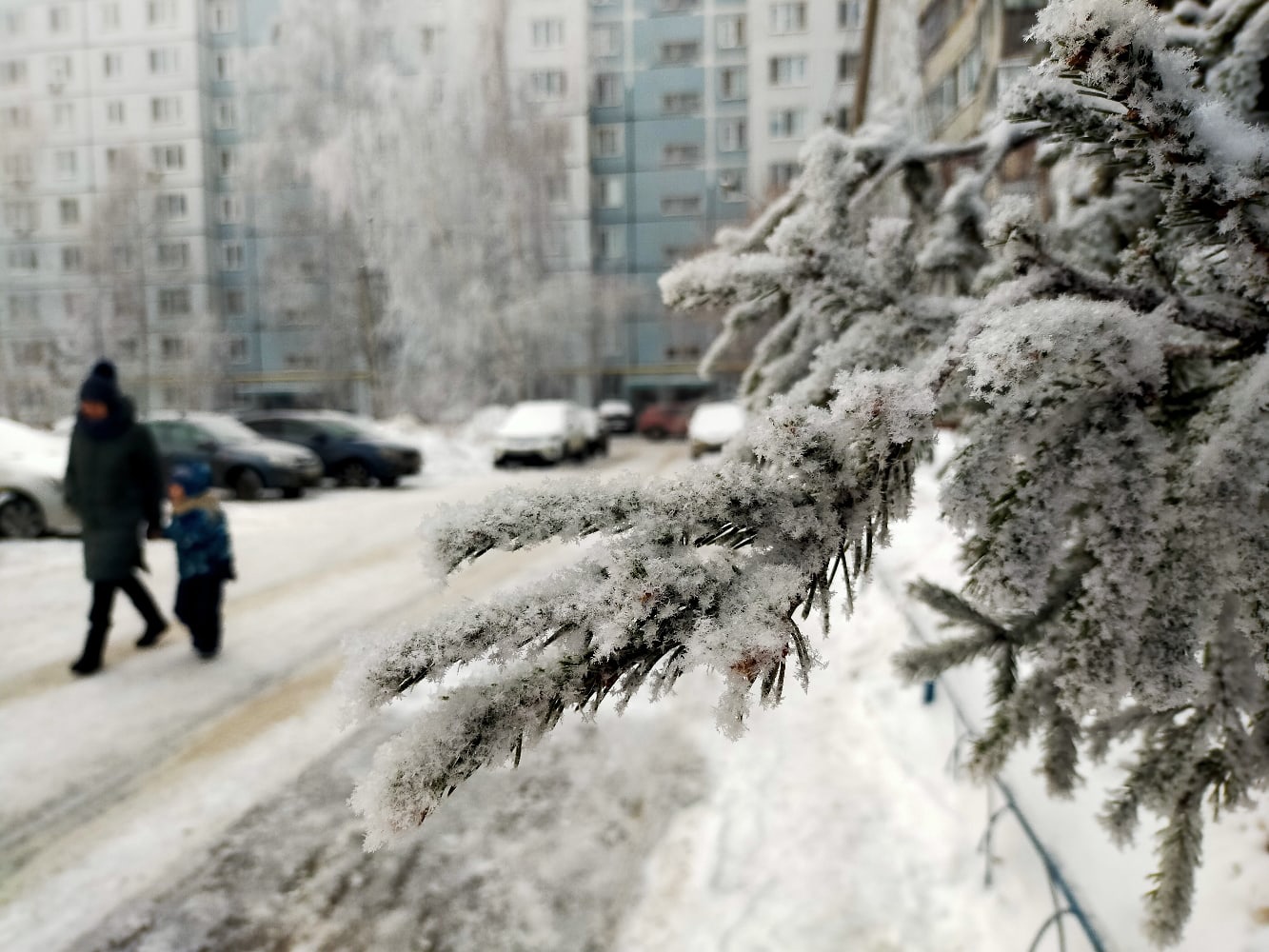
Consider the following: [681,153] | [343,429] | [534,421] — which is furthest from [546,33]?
[343,429]

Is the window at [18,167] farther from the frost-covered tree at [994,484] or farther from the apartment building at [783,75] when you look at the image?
the frost-covered tree at [994,484]

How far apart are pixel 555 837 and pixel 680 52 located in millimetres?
37100

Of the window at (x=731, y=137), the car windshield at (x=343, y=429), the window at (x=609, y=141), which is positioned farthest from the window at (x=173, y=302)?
the window at (x=731, y=137)

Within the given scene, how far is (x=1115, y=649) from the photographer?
982 millimetres

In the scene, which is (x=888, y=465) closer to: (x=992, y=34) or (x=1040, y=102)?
(x=1040, y=102)

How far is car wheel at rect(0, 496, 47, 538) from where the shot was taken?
9016mm

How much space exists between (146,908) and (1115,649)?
3011mm

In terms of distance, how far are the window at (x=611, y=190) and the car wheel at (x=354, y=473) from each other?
25.1 m

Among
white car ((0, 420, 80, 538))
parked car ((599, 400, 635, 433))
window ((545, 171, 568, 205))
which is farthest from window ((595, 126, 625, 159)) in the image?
white car ((0, 420, 80, 538))

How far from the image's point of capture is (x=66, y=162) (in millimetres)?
35625

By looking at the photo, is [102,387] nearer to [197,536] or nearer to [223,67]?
[197,536]

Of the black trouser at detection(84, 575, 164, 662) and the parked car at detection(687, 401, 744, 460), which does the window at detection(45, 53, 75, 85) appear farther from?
the black trouser at detection(84, 575, 164, 662)

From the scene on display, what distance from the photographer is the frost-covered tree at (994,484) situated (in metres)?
0.72

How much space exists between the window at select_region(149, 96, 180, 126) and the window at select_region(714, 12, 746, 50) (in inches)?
940
